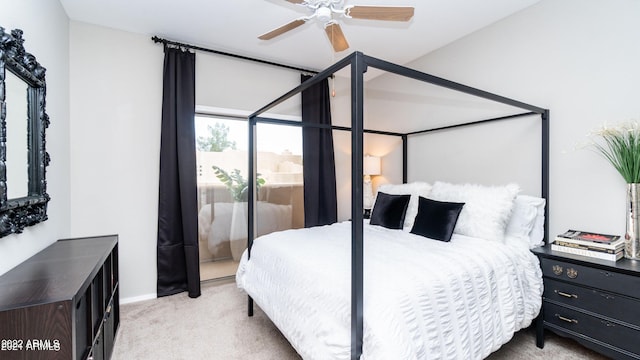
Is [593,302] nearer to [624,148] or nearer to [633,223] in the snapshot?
[633,223]

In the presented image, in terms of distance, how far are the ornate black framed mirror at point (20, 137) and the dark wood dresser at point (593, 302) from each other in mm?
3166

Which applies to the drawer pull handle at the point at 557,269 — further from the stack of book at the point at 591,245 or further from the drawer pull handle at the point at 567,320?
the drawer pull handle at the point at 567,320

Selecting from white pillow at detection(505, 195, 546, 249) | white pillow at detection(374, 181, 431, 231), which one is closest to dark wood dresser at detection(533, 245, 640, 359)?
white pillow at detection(505, 195, 546, 249)

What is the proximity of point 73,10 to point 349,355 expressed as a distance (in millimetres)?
3362

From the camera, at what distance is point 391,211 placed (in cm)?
280

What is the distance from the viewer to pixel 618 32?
202cm

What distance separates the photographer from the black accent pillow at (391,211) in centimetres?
275

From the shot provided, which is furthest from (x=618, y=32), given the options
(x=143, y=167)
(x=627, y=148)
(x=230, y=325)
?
(x=143, y=167)

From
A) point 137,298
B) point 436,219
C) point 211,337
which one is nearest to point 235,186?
point 137,298

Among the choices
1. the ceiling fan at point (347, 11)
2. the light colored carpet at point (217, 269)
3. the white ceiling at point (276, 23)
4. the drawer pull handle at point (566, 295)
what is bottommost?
the light colored carpet at point (217, 269)

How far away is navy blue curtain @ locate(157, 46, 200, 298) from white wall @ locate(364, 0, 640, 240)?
9.92 ft

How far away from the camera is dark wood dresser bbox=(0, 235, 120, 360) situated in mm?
1125

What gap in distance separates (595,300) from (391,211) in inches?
58.2

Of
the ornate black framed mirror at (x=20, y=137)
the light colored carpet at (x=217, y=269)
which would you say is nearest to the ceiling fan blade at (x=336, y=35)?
the ornate black framed mirror at (x=20, y=137)
